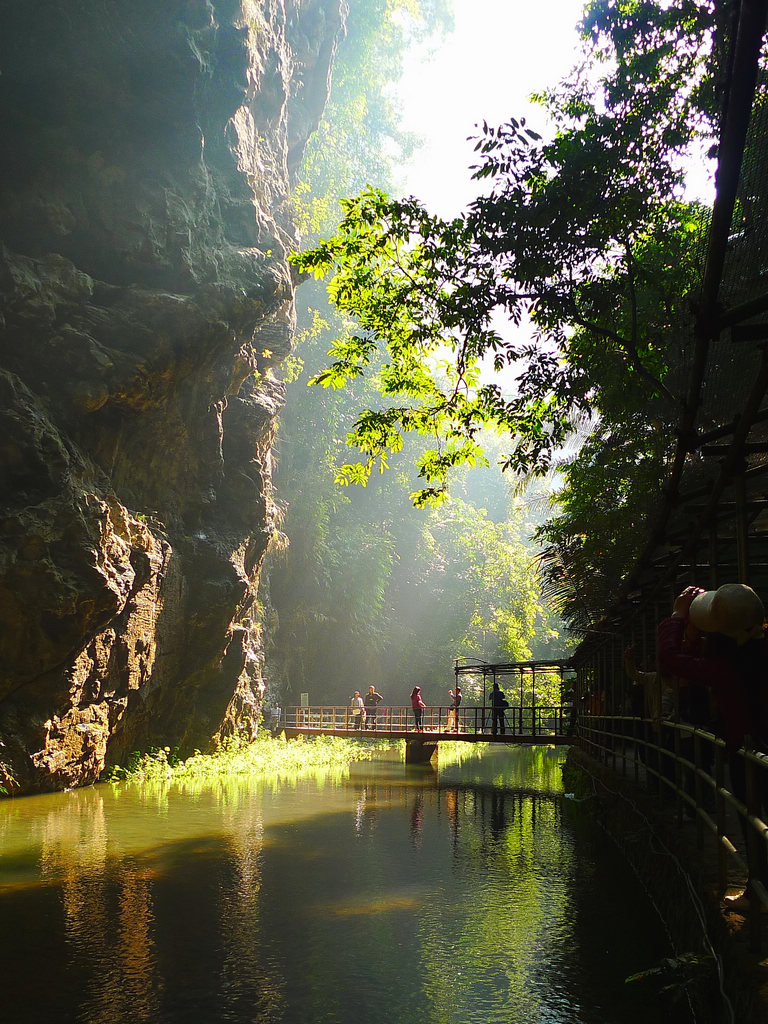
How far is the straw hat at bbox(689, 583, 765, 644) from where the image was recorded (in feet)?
12.5

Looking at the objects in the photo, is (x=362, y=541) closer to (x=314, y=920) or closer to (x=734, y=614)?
(x=314, y=920)

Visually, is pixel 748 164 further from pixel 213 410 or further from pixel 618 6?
pixel 213 410

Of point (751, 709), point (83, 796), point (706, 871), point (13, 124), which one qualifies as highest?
point (13, 124)

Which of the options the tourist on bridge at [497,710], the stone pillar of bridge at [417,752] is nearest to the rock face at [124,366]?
the stone pillar of bridge at [417,752]

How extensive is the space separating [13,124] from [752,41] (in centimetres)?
1751

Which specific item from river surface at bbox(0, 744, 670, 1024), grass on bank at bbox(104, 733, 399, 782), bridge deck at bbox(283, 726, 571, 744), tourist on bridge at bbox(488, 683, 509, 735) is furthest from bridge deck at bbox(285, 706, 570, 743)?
river surface at bbox(0, 744, 670, 1024)

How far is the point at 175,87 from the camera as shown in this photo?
19.5 meters

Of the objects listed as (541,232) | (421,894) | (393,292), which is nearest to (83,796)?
(421,894)

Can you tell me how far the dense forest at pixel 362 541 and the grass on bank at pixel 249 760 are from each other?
25.2ft

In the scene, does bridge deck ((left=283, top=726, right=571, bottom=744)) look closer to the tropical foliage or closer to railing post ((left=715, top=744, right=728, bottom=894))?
the tropical foliage

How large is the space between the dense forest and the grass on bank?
7.67 metres

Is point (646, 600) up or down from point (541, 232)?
down

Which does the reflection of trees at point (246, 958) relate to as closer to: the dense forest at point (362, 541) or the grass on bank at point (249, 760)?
the grass on bank at point (249, 760)

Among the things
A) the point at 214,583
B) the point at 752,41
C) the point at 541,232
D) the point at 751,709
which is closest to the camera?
the point at 752,41
